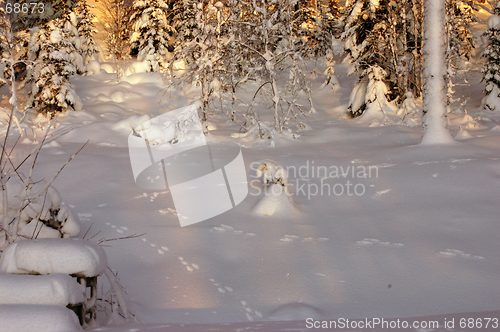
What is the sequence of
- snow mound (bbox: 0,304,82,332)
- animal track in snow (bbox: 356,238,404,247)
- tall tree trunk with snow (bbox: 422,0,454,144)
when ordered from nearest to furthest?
1. snow mound (bbox: 0,304,82,332)
2. animal track in snow (bbox: 356,238,404,247)
3. tall tree trunk with snow (bbox: 422,0,454,144)

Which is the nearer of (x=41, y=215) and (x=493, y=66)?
(x=41, y=215)

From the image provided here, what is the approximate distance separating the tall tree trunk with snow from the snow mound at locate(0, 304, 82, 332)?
9.11 meters

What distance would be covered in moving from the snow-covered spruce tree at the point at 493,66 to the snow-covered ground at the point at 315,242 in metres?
10.3

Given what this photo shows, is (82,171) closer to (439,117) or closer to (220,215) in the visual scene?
(220,215)

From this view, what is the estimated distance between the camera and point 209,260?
4344mm

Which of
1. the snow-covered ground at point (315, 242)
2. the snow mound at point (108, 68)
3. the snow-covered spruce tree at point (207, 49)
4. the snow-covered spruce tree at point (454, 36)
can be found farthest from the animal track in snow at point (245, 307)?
the snow mound at point (108, 68)

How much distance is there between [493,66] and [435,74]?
1182cm

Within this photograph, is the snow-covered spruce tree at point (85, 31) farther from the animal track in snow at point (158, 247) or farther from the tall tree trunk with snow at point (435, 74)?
the animal track in snow at point (158, 247)

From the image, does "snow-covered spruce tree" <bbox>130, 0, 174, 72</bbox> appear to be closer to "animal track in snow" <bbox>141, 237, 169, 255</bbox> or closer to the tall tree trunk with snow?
the tall tree trunk with snow

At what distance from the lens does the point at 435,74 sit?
9.12 metres

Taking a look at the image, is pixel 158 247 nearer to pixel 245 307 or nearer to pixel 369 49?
pixel 245 307

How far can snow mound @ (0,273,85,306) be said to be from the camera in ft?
7.52

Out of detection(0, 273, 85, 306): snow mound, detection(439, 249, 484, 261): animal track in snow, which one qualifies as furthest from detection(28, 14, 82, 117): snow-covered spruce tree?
detection(439, 249, 484, 261): animal track in snow

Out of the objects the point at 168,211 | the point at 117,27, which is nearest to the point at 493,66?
the point at 168,211
